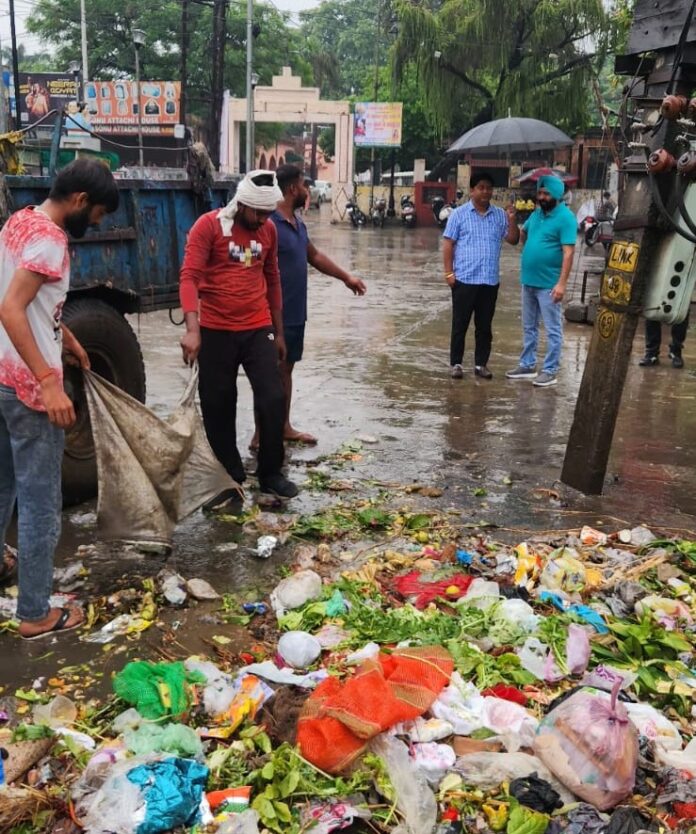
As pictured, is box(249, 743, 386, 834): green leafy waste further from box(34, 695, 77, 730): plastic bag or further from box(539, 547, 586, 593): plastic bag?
box(539, 547, 586, 593): plastic bag

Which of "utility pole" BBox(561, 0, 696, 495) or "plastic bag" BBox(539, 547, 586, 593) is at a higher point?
"utility pole" BBox(561, 0, 696, 495)

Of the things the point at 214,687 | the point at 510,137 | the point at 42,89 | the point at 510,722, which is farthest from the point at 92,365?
the point at 42,89

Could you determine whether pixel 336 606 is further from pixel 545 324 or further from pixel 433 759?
pixel 545 324

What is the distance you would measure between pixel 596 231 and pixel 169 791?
21.4 m

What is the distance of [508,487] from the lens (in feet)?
18.4

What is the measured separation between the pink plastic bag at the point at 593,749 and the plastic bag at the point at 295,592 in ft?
4.25

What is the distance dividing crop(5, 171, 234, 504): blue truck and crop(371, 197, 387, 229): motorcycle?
99.6ft

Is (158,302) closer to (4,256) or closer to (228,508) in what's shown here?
(228,508)

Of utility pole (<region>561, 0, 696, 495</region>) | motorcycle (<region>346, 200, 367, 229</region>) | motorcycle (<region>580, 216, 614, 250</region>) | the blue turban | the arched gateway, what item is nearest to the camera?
utility pole (<region>561, 0, 696, 495</region>)

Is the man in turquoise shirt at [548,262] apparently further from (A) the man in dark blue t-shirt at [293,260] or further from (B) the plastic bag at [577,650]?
(B) the plastic bag at [577,650]

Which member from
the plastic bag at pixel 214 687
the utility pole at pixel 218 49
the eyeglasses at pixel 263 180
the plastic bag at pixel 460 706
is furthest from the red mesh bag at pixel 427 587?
the utility pole at pixel 218 49

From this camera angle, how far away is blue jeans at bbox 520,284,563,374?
8047mm

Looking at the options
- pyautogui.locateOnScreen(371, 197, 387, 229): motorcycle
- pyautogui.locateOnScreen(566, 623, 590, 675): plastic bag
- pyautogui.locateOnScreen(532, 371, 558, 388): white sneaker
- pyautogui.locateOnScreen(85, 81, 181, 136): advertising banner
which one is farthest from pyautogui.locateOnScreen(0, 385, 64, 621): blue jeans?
pyautogui.locateOnScreen(85, 81, 181, 136): advertising banner

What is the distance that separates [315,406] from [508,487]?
89.7 inches
